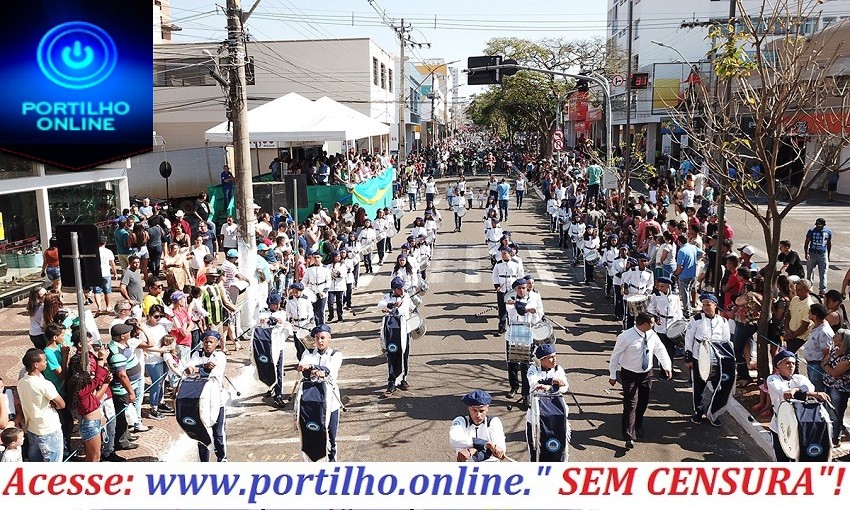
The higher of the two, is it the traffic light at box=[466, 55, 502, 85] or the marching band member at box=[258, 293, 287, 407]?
the traffic light at box=[466, 55, 502, 85]

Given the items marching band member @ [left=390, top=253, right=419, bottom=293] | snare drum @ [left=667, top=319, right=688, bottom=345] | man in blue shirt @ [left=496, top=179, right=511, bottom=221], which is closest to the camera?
snare drum @ [left=667, top=319, right=688, bottom=345]

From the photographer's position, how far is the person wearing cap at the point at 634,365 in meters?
8.28

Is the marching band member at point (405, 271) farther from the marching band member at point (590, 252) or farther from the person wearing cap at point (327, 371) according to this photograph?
the marching band member at point (590, 252)

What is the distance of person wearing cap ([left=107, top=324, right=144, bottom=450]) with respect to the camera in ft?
26.5

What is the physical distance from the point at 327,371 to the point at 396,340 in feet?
8.34

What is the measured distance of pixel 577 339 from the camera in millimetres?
12500

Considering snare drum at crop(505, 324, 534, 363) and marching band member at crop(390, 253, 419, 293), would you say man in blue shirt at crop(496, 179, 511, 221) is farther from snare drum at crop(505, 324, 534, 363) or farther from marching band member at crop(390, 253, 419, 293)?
snare drum at crop(505, 324, 534, 363)

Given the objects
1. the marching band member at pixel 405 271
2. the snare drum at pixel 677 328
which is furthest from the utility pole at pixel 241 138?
the snare drum at pixel 677 328

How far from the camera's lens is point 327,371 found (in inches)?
298

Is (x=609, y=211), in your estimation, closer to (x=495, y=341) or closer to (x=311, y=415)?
(x=495, y=341)

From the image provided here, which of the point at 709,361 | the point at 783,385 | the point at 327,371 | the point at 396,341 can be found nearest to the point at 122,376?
the point at 327,371

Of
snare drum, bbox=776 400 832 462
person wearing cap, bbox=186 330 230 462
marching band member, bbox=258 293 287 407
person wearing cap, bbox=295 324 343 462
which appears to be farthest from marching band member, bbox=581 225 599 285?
person wearing cap, bbox=186 330 230 462

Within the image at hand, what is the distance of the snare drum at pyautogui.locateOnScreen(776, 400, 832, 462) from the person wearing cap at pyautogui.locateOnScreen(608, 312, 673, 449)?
1.81m

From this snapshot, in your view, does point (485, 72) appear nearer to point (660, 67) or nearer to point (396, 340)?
point (396, 340)
